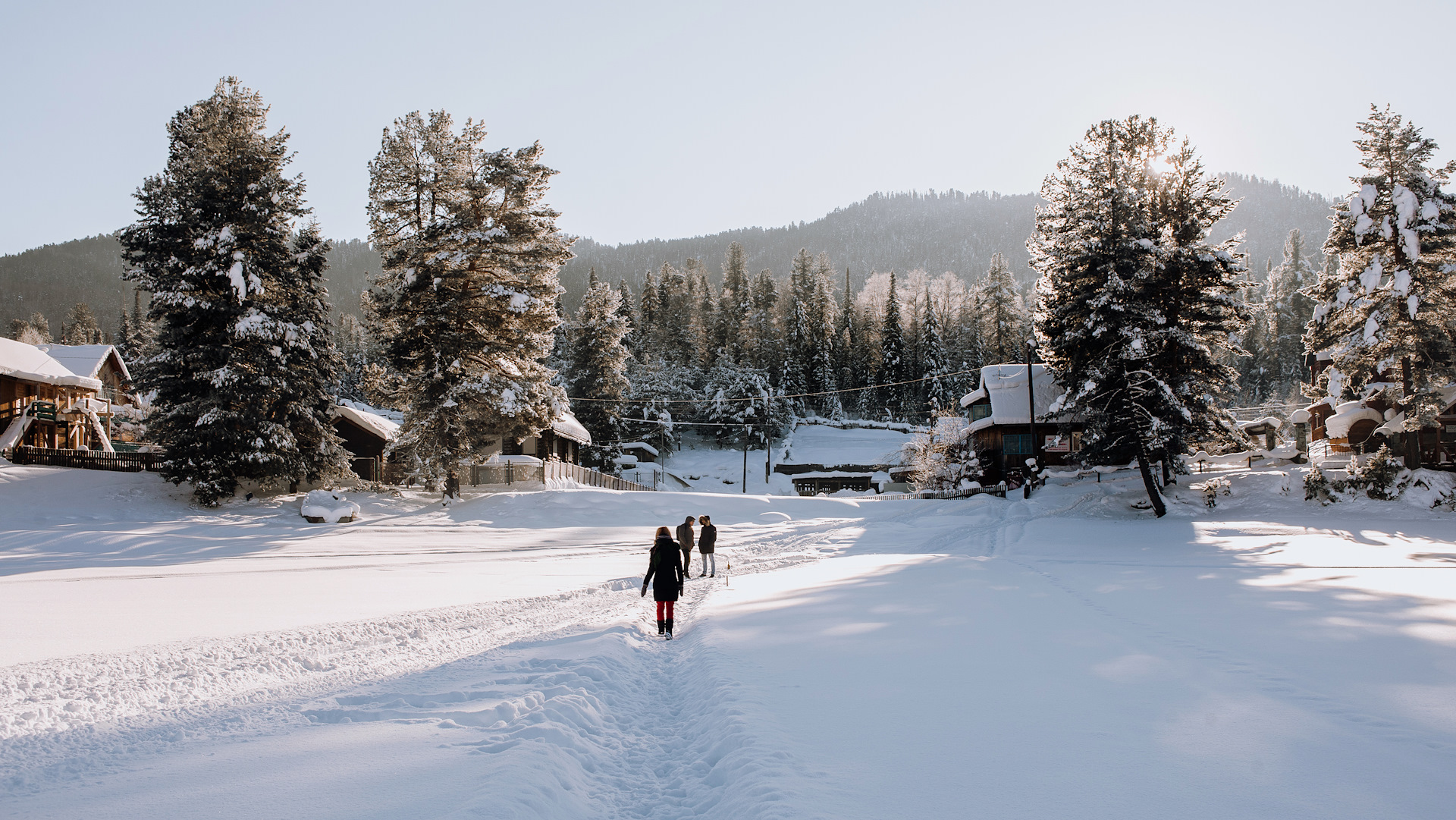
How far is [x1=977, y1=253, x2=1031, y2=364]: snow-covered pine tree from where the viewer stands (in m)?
80.6

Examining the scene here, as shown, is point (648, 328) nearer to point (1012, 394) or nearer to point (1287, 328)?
point (1012, 394)

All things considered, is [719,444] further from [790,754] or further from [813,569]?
[790,754]

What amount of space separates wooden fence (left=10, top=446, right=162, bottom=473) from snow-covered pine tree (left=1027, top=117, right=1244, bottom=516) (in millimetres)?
37527

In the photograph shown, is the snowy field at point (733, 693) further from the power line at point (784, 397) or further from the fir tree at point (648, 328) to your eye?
the fir tree at point (648, 328)

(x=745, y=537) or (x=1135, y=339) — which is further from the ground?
(x=1135, y=339)

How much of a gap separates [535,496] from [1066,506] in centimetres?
2389

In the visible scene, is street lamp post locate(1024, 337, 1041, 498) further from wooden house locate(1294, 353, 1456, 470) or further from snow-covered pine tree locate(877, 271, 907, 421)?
snow-covered pine tree locate(877, 271, 907, 421)

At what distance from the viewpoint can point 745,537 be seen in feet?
94.3

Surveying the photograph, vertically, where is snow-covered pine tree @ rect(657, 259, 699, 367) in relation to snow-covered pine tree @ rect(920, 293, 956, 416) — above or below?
above

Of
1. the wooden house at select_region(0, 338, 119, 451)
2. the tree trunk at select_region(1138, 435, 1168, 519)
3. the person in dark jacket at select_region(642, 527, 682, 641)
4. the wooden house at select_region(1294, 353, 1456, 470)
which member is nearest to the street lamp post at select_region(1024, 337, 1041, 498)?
the tree trunk at select_region(1138, 435, 1168, 519)

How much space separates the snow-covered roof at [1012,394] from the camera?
150 ft

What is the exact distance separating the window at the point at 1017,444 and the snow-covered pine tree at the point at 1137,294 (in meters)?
14.6

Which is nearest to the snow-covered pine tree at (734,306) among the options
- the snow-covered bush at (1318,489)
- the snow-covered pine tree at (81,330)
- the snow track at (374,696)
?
the snow-covered bush at (1318,489)

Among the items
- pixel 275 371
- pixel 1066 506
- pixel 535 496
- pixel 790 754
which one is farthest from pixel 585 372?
pixel 790 754
